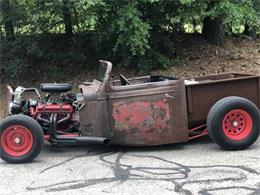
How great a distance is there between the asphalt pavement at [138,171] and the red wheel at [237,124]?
24 cm

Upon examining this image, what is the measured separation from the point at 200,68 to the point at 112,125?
506 centimetres

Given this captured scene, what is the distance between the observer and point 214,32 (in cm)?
1295

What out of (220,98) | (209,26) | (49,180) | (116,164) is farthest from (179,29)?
(49,180)

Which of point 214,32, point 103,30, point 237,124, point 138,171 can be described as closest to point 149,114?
point 138,171

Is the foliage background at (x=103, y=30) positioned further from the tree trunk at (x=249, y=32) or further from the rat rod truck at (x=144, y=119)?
the rat rod truck at (x=144, y=119)

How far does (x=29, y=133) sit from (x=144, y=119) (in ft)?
5.38

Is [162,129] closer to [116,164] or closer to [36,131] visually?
[116,164]

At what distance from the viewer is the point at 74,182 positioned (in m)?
6.02

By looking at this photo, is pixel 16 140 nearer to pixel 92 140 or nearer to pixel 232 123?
pixel 92 140

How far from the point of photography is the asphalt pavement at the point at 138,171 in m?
5.66

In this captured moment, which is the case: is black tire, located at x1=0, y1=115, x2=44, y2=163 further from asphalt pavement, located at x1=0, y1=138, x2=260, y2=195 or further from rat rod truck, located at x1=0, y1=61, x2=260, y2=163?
asphalt pavement, located at x1=0, y1=138, x2=260, y2=195

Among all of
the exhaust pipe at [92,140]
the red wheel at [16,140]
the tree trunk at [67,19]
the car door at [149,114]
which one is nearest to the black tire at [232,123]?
the car door at [149,114]

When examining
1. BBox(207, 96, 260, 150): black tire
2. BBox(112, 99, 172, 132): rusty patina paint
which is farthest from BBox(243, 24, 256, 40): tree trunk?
BBox(112, 99, 172, 132): rusty patina paint

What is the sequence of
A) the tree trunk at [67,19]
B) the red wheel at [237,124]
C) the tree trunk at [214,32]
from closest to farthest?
the red wheel at [237,124] < the tree trunk at [67,19] < the tree trunk at [214,32]
